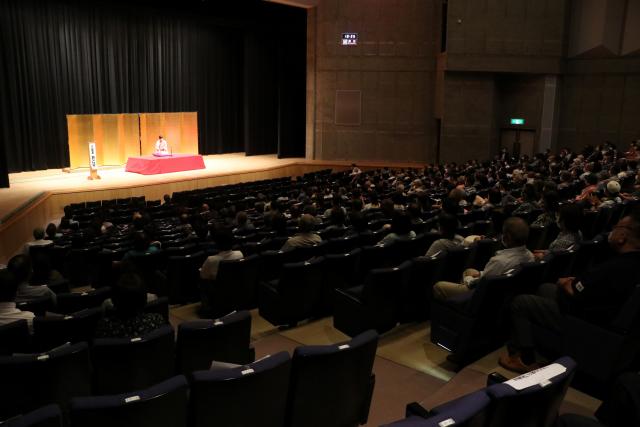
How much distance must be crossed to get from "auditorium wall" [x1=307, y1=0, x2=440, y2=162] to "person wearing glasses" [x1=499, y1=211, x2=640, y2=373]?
58.6ft

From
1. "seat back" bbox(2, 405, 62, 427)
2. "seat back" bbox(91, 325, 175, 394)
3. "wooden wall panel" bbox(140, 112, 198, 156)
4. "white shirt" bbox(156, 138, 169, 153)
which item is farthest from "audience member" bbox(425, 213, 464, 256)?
"wooden wall panel" bbox(140, 112, 198, 156)

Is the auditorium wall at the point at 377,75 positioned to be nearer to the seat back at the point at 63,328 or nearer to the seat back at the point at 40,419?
the seat back at the point at 63,328

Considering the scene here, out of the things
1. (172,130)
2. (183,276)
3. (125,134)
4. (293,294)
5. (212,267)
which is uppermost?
(172,130)

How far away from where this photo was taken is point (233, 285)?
5.54m

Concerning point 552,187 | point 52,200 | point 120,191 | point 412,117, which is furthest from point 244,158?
point 552,187

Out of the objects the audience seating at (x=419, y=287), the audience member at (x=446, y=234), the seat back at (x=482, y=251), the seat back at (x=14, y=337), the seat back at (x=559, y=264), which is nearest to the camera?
the seat back at (x=14, y=337)

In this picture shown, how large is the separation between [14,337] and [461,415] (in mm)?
2893

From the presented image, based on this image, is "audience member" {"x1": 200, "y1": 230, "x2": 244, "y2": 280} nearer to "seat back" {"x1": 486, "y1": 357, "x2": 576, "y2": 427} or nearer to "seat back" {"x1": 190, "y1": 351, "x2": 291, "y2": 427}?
"seat back" {"x1": 190, "y1": 351, "x2": 291, "y2": 427}

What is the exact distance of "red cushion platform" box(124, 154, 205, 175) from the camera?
1744 cm

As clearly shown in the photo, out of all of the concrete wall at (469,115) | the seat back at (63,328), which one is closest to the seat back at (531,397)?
the seat back at (63,328)

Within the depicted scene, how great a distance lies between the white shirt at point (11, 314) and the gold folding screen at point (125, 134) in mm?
16097

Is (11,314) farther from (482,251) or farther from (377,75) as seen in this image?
(377,75)

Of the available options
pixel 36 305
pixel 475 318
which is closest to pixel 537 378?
pixel 475 318

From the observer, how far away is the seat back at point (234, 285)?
543cm
